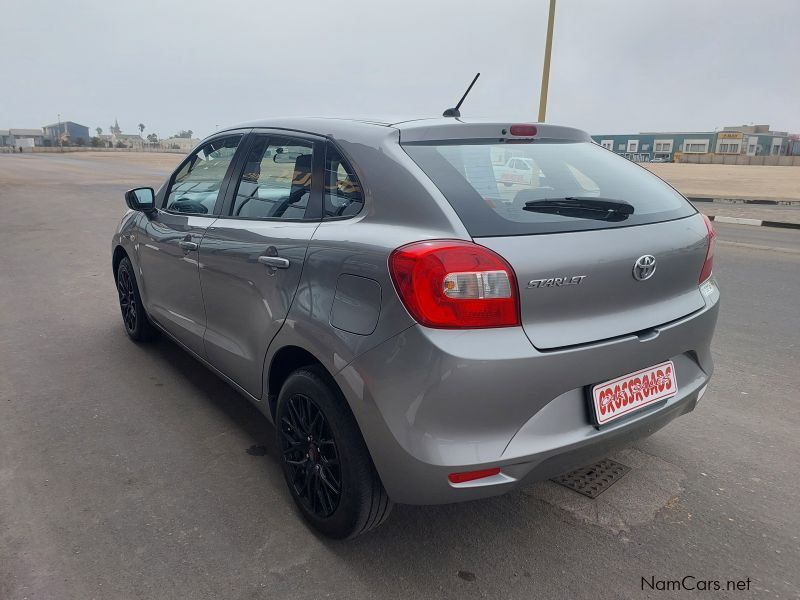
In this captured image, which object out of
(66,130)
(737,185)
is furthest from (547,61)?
(66,130)

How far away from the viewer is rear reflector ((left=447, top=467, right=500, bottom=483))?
2023 millimetres

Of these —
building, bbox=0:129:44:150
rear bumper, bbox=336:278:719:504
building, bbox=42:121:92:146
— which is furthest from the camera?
building, bbox=42:121:92:146

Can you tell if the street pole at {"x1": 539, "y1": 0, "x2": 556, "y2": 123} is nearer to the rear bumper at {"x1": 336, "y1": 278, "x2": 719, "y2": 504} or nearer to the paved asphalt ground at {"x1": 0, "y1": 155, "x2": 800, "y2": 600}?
the paved asphalt ground at {"x1": 0, "y1": 155, "x2": 800, "y2": 600}

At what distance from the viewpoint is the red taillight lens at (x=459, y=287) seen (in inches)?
77.7

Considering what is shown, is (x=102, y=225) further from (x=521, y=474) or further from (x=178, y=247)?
(x=521, y=474)

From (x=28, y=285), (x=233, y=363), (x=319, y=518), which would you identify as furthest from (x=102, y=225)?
(x=319, y=518)

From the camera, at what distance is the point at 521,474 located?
6.80 feet

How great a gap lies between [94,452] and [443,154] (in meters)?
2.29

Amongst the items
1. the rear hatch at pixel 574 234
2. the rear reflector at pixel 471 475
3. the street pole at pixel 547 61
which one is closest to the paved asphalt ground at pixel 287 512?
the rear reflector at pixel 471 475

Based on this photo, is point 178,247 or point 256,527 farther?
point 178,247

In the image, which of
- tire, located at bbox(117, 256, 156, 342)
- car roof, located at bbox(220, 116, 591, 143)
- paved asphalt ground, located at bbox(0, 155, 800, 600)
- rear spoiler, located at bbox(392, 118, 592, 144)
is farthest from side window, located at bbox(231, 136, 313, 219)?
tire, located at bbox(117, 256, 156, 342)

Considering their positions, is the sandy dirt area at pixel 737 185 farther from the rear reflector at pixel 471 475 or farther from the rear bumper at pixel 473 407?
the rear reflector at pixel 471 475

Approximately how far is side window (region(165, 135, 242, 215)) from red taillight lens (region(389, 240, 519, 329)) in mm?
1773

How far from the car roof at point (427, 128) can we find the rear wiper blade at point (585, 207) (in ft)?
1.29
